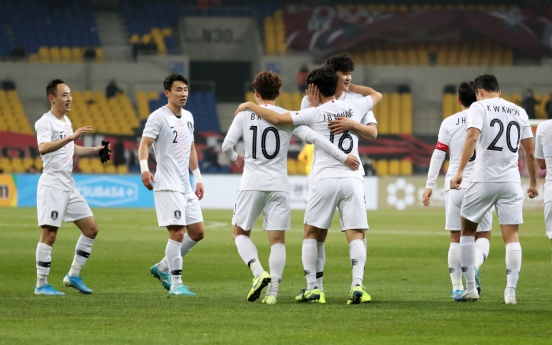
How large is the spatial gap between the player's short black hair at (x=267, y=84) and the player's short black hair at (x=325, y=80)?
0.30 metres

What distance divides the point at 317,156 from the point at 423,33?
3333cm

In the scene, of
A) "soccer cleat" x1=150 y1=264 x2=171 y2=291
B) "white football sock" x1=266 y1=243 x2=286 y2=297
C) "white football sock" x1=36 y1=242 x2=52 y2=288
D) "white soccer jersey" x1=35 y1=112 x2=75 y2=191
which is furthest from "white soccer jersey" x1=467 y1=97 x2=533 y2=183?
"white football sock" x1=36 y1=242 x2=52 y2=288

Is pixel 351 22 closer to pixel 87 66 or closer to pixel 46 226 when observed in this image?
pixel 87 66

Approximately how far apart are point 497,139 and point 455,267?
1531 mm

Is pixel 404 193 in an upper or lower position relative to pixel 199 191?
lower

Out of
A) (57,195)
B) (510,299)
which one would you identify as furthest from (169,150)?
(510,299)

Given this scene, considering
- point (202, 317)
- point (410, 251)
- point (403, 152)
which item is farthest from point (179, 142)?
point (403, 152)

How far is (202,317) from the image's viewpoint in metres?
7.23

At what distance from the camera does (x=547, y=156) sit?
8383mm

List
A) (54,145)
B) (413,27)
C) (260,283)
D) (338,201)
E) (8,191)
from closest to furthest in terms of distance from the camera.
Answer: (260,283), (338,201), (54,145), (8,191), (413,27)

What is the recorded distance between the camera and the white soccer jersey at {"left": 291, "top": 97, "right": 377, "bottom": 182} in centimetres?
818

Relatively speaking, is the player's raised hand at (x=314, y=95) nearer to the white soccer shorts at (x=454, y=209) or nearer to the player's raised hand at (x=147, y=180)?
the player's raised hand at (x=147, y=180)

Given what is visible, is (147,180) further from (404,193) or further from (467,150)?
(404,193)

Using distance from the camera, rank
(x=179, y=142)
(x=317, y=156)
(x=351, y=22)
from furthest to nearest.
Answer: (x=351, y=22)
(x=179, y=142)
(x=317, y=156)
